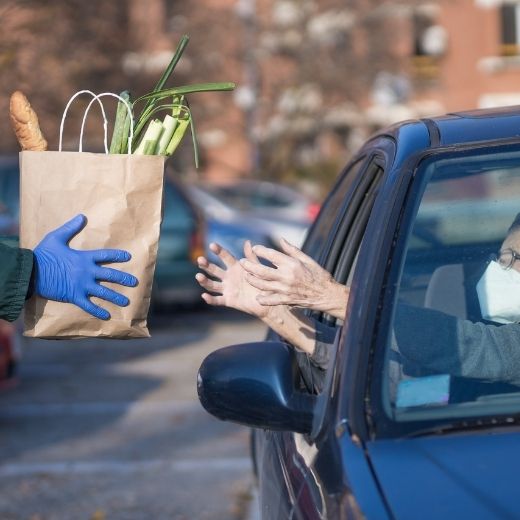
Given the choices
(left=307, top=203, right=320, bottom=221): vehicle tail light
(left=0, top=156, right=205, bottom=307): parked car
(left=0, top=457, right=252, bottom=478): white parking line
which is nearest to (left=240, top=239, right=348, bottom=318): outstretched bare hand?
(left=0, top=457, right=252, bottom=478): white parking line

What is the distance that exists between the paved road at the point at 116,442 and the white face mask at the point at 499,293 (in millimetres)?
2683

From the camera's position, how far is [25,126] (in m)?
3.16

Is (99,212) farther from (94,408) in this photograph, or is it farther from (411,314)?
(94,408)

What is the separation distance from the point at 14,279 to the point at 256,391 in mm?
751

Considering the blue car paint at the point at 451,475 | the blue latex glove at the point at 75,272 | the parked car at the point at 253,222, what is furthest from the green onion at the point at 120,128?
the parked car at the point at 253,222

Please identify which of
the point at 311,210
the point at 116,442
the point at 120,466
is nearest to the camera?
the point at 120,466

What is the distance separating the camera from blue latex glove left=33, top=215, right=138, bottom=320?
300cm

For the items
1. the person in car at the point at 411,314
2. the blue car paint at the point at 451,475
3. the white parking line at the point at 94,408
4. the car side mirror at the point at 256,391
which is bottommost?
the white parking line at the point at 94,408

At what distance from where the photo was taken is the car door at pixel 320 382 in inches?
97.7

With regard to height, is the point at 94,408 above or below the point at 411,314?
below

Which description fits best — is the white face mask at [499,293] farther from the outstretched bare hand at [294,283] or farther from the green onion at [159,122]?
the green onion at [159,122]

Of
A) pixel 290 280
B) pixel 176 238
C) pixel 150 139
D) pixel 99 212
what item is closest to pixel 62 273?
pixel 99 212

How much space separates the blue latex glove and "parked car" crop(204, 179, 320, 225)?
44.9 ft

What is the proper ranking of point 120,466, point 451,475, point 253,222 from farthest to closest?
point 253,222 < point 120,466 < point 451,475
